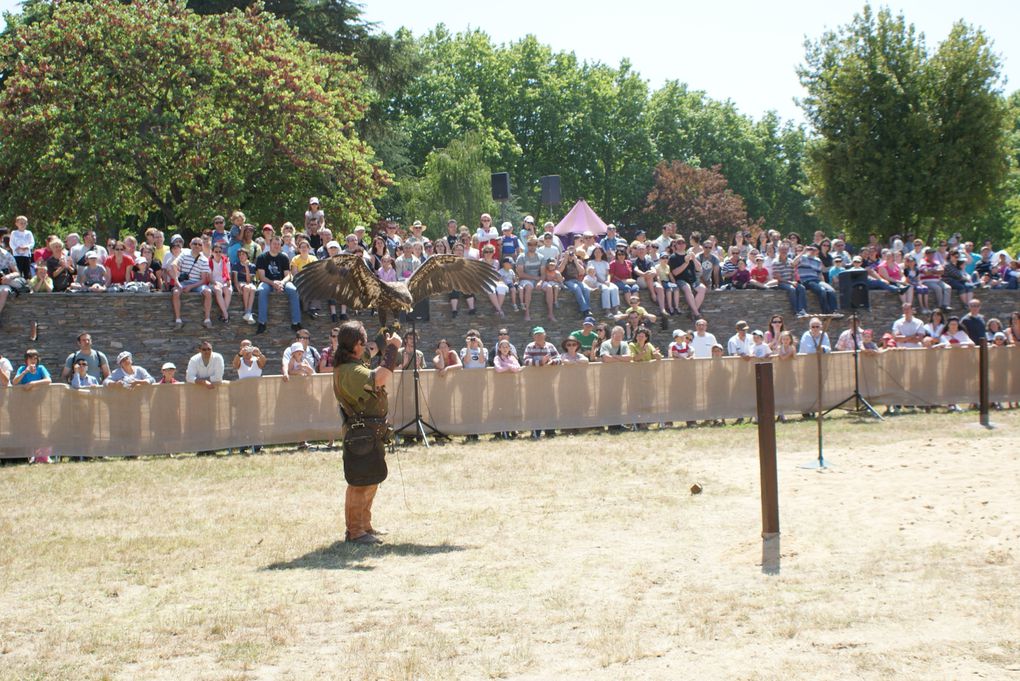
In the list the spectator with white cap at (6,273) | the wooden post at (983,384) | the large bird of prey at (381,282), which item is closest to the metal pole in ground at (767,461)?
the large bird of prey at (381,282)

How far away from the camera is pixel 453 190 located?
147 feet

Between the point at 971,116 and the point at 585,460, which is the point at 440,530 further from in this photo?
the point at 971,116

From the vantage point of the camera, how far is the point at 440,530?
10211 millimetres

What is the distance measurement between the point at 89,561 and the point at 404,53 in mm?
32138

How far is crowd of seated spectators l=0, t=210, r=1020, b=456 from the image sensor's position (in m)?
17.5

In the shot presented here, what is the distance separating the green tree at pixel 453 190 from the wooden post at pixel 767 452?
35374 mm

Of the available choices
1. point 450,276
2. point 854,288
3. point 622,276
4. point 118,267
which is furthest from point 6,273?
point 854,288

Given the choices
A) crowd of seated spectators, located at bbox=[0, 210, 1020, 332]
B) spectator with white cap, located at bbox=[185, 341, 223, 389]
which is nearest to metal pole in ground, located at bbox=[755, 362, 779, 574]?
spectator with white cap, located at bbox=[185, 341, 223, 389]

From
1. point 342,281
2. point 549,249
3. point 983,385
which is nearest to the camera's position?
point 342,281

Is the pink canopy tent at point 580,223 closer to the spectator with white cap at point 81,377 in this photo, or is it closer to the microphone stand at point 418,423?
the microphone stand at point 418,423

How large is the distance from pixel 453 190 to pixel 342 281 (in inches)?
1272

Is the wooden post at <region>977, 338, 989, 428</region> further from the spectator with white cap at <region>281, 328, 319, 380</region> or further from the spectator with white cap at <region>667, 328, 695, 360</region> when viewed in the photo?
the spectator with white cap at <region>281, 328, 319, 380</region>

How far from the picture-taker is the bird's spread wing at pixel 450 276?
537 inches

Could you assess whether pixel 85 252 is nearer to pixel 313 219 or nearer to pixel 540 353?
pixel 313 219
